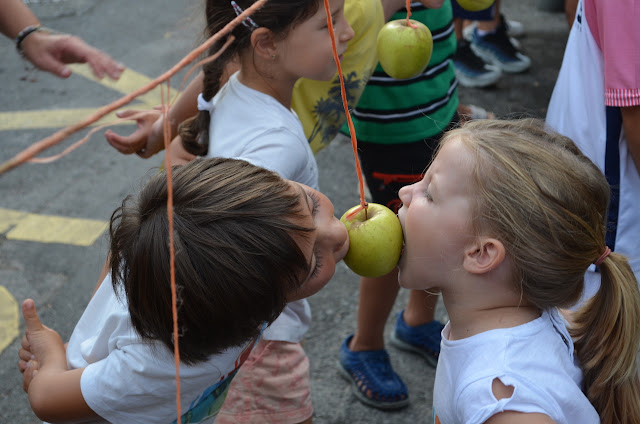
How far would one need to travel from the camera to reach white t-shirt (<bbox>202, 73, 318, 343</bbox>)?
1847 millimetres

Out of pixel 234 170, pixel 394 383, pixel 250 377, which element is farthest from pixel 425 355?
pixel 234 170

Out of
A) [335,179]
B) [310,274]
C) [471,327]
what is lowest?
[335,179]

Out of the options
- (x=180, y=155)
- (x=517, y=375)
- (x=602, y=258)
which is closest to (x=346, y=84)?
(x=180, y=155)

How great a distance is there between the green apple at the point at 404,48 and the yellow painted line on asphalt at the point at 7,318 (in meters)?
2.33

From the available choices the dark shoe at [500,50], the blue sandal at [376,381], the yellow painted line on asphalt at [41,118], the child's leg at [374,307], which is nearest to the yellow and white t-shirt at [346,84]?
the child's leg at [374,307]

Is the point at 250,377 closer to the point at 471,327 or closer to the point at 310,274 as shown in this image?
the point at 310,274

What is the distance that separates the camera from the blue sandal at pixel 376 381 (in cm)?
270

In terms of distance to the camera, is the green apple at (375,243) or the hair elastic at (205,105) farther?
the hair elastic at (205,105)

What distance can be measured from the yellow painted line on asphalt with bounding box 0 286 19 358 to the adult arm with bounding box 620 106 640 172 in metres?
2.84

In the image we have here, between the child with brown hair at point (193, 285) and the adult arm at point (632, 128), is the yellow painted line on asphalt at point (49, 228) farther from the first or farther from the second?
the adult arm at point (632, 128)

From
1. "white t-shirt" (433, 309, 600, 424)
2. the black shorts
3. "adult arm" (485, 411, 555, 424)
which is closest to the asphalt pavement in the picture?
the black shorts

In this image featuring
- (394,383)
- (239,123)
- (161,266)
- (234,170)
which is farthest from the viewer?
(394,383)

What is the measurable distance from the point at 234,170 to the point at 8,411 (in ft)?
6.40

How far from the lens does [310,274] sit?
1.57 metres
